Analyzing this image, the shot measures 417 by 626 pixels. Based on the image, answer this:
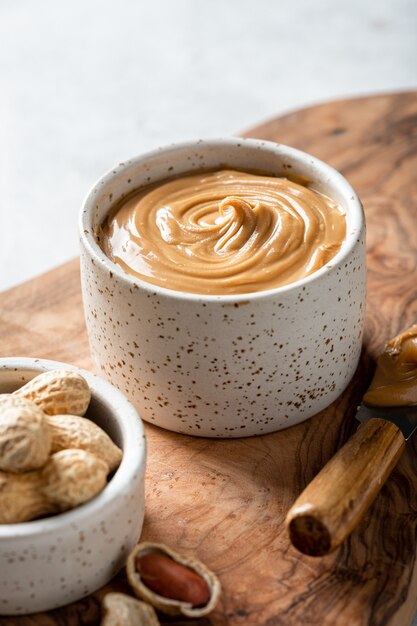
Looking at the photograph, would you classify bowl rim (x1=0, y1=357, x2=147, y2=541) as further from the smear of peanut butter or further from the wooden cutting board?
the smear of peanut butter

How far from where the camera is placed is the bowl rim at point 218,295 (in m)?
1.52

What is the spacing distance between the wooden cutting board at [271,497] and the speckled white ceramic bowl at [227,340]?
0.06 meters

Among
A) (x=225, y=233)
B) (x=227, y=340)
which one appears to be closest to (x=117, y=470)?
(x=227, y=340)

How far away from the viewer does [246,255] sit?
1637 millimetres

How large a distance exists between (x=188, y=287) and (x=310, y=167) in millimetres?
390

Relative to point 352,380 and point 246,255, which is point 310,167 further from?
point 352,380

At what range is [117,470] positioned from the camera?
1410 mm

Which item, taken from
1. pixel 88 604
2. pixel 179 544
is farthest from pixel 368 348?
pixel 88 604

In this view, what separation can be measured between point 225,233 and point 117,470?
475 millimetres

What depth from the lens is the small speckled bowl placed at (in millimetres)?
1304

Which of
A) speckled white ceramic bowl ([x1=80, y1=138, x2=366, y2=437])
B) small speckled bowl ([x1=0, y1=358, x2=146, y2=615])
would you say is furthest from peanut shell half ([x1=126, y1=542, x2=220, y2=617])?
speckled white ceramic bowl ([x1=80, y1=138, x2=366, y2=437])

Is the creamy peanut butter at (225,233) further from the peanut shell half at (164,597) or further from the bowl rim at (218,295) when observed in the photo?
the peanut shell half at (164,597)

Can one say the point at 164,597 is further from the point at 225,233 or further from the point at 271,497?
the point at 225,233

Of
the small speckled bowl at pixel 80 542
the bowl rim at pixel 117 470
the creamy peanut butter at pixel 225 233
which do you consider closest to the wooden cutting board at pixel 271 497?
the small speckled bowl at pixel 80 542
